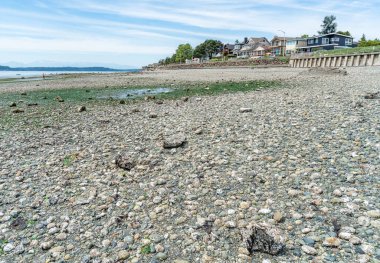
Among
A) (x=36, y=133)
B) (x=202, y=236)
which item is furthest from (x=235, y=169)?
(x=36, y=133)

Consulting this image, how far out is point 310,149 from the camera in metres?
8.94

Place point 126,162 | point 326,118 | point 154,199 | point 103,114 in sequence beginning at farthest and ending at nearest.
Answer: point 103,114
point 326,118
point 126,162
point 154,199

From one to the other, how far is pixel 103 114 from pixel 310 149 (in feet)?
40.2

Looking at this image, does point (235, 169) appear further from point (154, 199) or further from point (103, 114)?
point (103, 114)

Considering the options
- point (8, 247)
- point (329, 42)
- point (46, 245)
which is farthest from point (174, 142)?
point (329, 42)

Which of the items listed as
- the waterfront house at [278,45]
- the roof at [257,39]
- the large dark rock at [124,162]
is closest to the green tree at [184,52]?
the roof at [257,39]

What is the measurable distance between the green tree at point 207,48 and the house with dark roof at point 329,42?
201 ft

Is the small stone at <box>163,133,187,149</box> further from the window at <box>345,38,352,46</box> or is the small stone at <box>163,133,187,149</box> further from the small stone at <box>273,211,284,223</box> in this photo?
the window at <box>345,38,352,46</box>

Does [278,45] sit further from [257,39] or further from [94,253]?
[94,253]

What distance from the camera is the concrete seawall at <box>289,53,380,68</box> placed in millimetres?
49156

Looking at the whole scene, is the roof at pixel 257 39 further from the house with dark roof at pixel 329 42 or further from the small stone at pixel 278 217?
the small stone at pixel 278 217

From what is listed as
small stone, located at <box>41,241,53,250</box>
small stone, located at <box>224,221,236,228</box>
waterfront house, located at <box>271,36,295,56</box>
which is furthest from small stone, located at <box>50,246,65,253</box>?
waterfront house, located at <box>271,36,295,56</box>

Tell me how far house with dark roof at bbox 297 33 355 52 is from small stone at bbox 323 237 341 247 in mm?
137630

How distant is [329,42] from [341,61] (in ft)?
257
